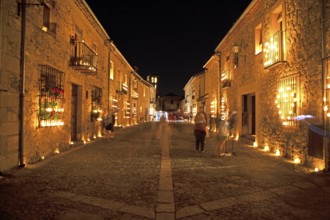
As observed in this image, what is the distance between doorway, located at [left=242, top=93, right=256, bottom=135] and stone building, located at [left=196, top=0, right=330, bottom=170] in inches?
1.9

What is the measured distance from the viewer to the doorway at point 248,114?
1376 cm

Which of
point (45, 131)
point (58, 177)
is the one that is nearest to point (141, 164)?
point (58, 177)

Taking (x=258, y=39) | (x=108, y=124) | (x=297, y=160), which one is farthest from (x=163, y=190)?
(x=108, y=124)

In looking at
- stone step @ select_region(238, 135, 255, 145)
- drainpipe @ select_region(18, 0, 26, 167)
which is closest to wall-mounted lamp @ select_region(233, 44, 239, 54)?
stone step @ select_region(238, 135, 255, 145)

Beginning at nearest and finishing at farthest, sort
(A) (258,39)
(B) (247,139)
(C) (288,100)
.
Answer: (C) (288,100), (A) (258,39), (B) (247,139)

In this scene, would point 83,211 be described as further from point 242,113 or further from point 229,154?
point 242,113

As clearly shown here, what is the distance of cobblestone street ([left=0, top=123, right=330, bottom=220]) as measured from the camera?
391 cm

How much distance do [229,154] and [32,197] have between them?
6.21 metres

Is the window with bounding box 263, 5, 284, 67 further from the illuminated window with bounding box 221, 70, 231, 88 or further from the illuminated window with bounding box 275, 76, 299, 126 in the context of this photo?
the illuminated window with bounding box 221, 70, 231, 88

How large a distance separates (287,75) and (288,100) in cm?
76

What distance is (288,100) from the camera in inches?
326

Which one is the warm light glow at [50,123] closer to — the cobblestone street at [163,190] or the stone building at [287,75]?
the cobblestone street at [163,190]

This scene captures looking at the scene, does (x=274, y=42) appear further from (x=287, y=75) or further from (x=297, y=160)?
(x=297, y=160)

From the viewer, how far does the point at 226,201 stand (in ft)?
14.5
